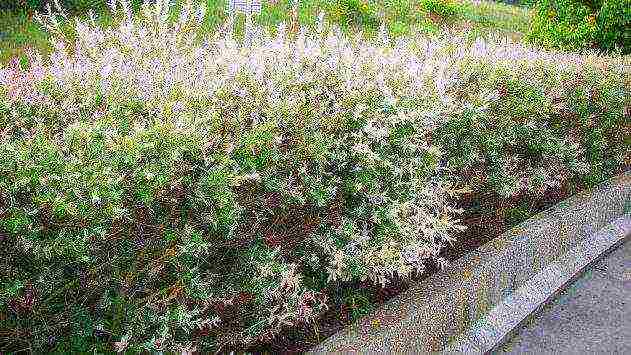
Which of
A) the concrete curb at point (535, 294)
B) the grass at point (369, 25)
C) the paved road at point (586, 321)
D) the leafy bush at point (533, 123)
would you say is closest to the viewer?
the concrete curb at point (535, 294)

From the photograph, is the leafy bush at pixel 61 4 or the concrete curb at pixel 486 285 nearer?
the concrete curb at pixel 486 285

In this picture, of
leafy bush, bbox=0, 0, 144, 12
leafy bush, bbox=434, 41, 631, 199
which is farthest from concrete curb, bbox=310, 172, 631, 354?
leafy bush, bbox=0, 0, 144, 12

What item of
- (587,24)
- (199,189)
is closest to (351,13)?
(587,24)

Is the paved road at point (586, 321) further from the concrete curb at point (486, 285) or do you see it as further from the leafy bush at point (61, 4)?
the leafy bush at point (61, 4)

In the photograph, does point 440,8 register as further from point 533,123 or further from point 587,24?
point 533,123

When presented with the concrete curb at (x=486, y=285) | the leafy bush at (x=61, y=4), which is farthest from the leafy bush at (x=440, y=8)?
the concrete curb at (x=486, y=285)

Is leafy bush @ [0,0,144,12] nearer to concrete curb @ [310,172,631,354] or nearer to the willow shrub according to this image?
the willow shrub

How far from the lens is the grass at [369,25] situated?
705 cm

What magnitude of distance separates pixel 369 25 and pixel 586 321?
782 cm

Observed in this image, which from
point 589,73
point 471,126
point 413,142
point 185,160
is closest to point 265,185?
point 185,160

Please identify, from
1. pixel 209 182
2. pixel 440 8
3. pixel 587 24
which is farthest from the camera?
pixel 440 8

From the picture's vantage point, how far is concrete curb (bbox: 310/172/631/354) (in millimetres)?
3525

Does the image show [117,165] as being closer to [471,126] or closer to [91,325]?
[91,325]

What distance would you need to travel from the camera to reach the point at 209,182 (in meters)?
2.95
